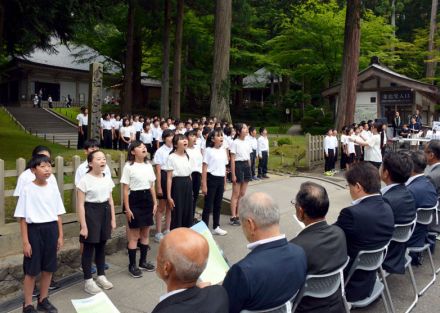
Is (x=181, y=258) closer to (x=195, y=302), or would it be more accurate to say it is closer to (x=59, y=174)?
(x=195, y=302)

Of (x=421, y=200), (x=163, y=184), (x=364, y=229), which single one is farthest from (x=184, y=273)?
(x=163, y=184)

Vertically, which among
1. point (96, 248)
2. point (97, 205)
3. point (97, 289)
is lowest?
point (97, 289)

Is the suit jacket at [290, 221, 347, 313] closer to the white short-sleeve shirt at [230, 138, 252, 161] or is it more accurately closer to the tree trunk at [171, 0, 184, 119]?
the white short-sleeve shirt at [230, 138, 252, 161]

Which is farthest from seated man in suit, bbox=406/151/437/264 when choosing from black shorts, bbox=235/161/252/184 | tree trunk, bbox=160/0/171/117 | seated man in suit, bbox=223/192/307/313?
tree trunk, bbox=160/0/171/117

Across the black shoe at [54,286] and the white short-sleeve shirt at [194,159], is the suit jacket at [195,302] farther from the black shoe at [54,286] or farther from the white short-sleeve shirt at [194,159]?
the white short-sleeve shirt at [194,159]

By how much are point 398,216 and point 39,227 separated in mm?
3896

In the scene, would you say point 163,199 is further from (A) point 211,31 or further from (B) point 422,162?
(A) point 211,31

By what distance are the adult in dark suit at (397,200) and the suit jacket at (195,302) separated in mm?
2930

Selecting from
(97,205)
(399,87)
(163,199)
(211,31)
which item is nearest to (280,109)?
(211,31)

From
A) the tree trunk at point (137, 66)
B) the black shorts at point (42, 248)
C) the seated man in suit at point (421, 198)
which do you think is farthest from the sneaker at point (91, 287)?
the tree trunk at point (137, 66)

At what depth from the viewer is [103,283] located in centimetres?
540

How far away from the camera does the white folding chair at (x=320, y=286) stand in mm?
3164

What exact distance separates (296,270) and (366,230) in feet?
4.71

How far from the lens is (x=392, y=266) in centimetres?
471
